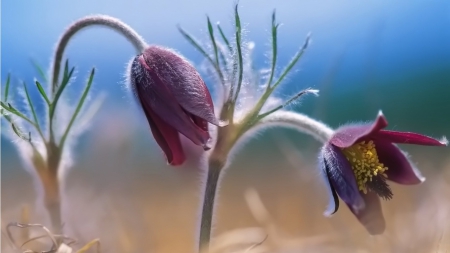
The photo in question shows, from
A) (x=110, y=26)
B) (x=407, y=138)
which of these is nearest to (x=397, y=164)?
(x=407, y=138)

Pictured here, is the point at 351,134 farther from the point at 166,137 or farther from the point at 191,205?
the point at 191,205

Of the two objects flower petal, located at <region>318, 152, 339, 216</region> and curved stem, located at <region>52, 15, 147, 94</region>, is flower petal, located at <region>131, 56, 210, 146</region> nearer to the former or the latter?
curved stem, located at <region>52, 15, 147, 94</region>

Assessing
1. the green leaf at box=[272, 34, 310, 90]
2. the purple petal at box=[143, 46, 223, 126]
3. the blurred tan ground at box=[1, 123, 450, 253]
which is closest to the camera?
the purple petal at box=[143, 46, 223, 126]

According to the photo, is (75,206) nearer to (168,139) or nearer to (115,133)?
(115,133)

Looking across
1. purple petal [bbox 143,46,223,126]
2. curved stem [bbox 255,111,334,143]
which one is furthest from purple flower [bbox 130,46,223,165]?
curved stem [bbox 255,111,334,143]

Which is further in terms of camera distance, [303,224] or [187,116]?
[303,224]

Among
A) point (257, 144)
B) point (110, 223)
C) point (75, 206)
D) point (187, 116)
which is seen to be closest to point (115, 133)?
point (75, 206)
